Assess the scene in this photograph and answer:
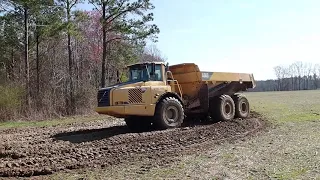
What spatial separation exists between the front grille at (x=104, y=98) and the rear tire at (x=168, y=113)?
165cm

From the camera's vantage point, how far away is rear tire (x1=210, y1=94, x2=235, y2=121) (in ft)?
46.2

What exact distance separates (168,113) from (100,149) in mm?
3728

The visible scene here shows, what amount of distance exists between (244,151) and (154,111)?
13.0ft

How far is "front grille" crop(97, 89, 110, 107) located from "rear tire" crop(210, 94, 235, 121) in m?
4.58

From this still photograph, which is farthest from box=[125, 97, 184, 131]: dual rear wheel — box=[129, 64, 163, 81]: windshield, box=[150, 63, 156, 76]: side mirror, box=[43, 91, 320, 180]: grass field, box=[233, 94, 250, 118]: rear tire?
box=[233, 94, 250, 118]: rear tire

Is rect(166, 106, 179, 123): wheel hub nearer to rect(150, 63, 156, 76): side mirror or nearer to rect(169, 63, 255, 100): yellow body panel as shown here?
rect(150, 63, 156, 76): side mirror

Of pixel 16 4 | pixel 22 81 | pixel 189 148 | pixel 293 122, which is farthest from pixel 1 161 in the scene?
pixel 16 4

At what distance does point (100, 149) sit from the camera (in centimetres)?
917

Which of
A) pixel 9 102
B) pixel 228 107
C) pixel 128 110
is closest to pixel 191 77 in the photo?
pixel 228 107

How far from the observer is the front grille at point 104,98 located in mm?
11441

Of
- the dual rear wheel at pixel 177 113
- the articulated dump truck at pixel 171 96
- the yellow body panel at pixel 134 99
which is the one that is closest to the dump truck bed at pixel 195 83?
the articulated dump truck at pixel 171 96

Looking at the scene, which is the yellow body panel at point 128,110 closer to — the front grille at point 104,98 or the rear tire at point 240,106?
the front grille at point 104,98

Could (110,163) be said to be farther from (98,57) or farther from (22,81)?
(98,57)

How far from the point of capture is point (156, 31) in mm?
25812
